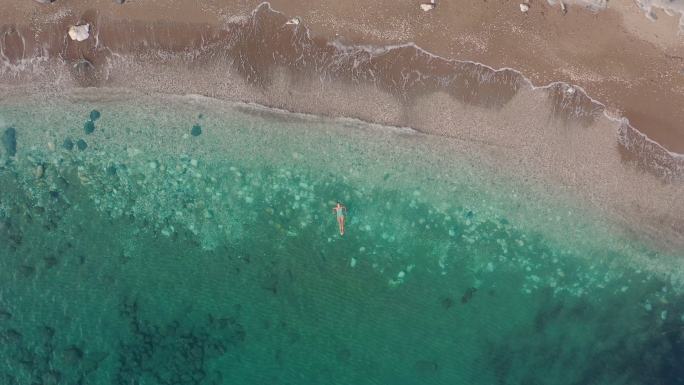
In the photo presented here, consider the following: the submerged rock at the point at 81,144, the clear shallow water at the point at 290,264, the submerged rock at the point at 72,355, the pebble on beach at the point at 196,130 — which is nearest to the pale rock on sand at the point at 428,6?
the clear shallow water at the point at 290,264

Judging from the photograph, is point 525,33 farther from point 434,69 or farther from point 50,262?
point 50,262

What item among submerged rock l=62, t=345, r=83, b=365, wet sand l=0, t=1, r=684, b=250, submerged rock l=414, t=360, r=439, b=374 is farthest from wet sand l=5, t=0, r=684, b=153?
submerged rock l=62, t=345, r=83, b=365

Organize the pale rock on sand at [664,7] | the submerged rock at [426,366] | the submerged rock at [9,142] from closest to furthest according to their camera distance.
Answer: the pale rock on sand at [664,7] → the submerged rock at [9,142] → the submerged rock at [426,366]

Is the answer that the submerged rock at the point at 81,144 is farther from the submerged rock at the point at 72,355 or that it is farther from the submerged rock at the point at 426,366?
the submerged rock at the point at 426,366

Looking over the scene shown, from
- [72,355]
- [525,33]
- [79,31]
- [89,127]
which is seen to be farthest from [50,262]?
[525,33]

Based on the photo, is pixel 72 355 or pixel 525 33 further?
pixel 72 355

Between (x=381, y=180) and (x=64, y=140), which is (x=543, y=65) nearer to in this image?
(x=381, y=180)
